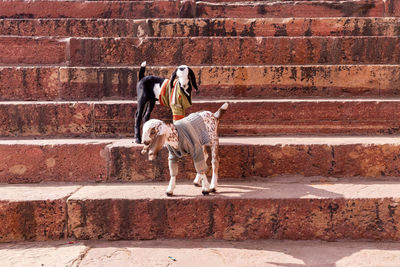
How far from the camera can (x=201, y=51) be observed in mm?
4379

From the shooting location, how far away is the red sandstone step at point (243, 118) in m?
3.41

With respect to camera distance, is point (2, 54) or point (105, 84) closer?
point (105, 84)

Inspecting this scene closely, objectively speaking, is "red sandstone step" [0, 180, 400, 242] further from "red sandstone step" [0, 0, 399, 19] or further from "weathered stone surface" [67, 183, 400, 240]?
"red sandstone step" [0, 0, 399, 19]

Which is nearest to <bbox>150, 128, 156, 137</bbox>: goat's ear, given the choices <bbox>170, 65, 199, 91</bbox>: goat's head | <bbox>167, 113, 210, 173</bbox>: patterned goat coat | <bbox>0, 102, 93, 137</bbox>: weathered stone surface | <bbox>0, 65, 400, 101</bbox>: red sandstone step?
<bbox>167, 113, 210, 173</bbox>: patterned goat coat

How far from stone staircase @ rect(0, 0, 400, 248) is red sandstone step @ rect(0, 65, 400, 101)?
0.04 feet

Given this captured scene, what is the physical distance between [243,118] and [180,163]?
3.19 feet

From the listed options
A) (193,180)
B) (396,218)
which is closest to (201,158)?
(193,180)

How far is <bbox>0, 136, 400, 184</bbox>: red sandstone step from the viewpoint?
115 inches

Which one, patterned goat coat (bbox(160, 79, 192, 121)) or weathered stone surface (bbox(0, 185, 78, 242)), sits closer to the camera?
weathered stone surface (bbox(0, 185, 78, 242))

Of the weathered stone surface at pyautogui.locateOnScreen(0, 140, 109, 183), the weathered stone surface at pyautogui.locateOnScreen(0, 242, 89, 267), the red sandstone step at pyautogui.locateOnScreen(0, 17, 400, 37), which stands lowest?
the weathered stone surface at pyautogui.locateOnScreen(0, 242, 89, 267)

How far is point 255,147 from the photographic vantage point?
2.96m

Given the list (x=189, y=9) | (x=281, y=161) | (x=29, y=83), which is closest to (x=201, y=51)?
(x=189, y=9)

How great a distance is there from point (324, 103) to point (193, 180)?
5.59 feet

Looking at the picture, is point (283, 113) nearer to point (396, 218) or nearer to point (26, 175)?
point (396, 218)
